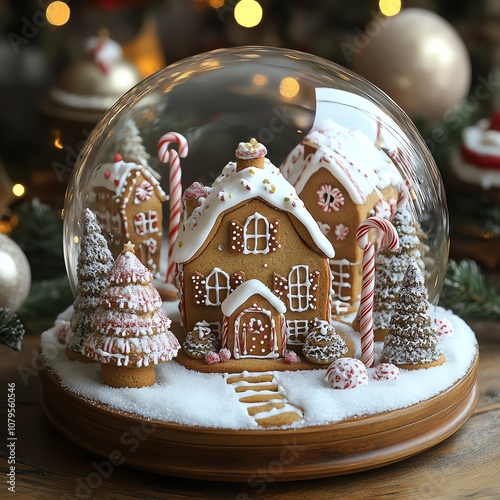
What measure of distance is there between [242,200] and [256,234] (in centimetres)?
8

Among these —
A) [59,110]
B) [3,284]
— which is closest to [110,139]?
[3,284]

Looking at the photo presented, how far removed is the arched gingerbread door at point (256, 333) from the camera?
200 cm

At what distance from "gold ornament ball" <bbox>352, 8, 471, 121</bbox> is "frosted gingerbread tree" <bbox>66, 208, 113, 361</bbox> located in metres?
1.53

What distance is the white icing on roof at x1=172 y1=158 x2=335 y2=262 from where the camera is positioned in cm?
196

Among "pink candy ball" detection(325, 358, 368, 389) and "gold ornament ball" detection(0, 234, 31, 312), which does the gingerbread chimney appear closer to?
"pink candy ball" detection(325, 358, 368, 389)

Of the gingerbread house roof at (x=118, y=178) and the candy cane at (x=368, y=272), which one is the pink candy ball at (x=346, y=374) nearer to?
the candy cane at (x=368, y=272)

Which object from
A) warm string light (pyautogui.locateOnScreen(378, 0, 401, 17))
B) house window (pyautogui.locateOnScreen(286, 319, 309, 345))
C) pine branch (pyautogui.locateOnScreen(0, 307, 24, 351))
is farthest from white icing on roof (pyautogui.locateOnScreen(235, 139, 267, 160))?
warm string light (pyautogui.locateOnScreen(378, 0, 401, 17))

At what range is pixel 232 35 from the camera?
4613mm

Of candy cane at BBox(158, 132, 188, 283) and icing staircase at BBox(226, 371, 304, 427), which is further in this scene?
candy cane at BBox(158, 132, 188, 283)

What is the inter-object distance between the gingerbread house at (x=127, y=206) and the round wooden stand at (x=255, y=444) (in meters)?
0.55

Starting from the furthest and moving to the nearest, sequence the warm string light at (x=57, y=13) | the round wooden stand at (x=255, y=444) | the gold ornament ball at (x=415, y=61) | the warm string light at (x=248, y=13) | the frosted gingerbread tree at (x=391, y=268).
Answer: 1. the warm string light at (x=57, y=13)
2. the warm string light at (x=248, y=13)
3. the gold ornament ball at (x=415, y=61)
4. the frosted gingerbread tree at (x=391, y=268)
5. the round wooden stand at (x=255, y=444)

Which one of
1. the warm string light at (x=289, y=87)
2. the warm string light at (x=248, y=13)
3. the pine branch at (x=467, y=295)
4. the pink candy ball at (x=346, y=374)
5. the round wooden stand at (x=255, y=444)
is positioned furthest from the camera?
the warm string light at (x=248, y=13)

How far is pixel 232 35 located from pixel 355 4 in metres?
0.74

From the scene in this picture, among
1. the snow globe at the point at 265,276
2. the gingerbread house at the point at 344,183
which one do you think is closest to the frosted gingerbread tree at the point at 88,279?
the snow globe at the point at 265,276
